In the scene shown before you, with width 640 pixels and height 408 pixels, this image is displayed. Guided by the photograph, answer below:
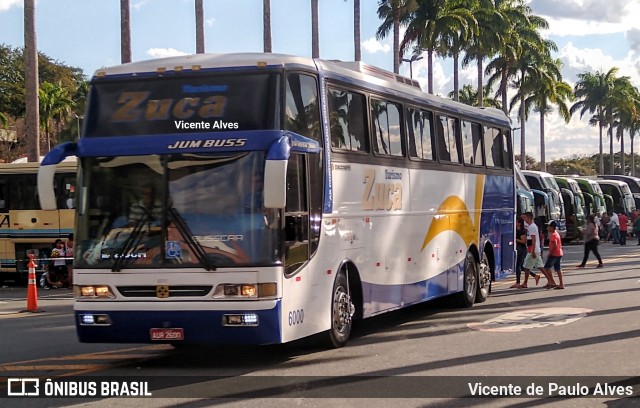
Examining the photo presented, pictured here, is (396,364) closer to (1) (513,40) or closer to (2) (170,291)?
(2) (170,291)

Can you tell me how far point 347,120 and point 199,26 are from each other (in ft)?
69.2

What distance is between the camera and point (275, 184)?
997 cm

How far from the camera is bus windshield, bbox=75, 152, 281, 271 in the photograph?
1053 cm

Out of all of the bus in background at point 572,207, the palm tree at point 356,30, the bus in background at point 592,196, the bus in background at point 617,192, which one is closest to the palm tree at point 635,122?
the bus in background at point 617,192

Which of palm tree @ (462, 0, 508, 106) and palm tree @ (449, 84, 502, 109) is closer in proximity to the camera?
palm tree @ (462, 0, 508, 106)

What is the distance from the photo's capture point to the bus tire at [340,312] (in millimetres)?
12148

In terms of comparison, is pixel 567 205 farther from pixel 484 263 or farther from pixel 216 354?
pixel 216 354

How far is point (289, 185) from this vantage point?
36.0ft

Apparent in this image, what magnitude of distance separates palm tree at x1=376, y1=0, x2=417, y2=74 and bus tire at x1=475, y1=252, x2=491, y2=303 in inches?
1138

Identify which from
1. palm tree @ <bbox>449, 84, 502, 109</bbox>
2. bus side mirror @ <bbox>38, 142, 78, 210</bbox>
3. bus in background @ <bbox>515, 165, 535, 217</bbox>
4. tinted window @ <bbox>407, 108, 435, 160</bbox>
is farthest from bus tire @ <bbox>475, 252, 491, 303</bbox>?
palm tree @ <bbox>449, 84, 502, 109</bbox>

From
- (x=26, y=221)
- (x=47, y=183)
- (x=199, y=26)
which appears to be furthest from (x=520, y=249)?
(x=47, y=183)

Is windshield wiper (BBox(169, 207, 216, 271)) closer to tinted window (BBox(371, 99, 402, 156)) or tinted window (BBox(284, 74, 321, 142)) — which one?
tinted window (BBox(284, 74, 321, 142))

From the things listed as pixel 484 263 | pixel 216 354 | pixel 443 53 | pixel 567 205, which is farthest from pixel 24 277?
pixel 443 53

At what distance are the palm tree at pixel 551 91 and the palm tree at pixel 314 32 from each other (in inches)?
1493
